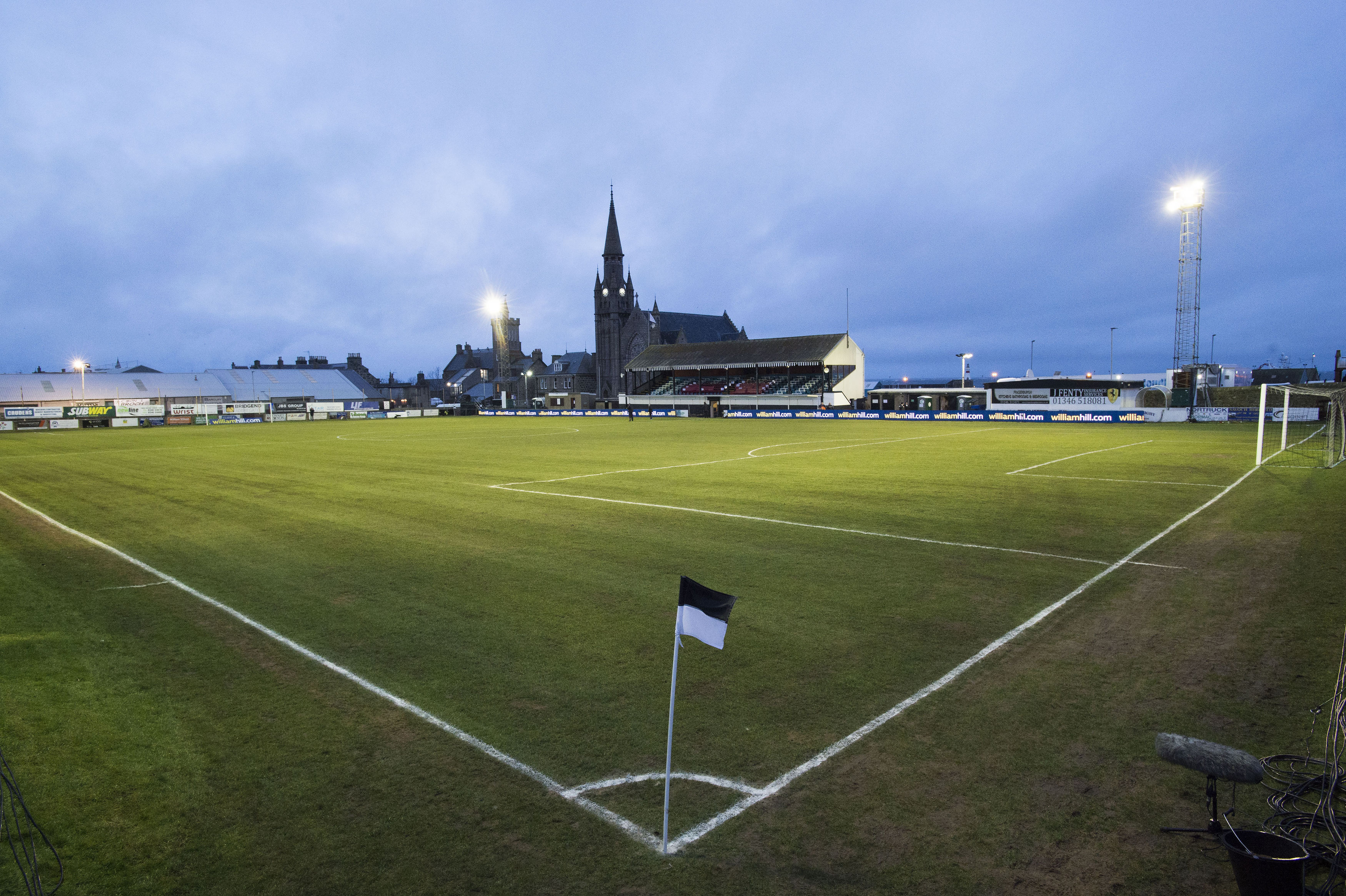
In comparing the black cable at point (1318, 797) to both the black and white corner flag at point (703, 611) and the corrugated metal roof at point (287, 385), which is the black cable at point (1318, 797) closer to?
the black and white corner flag at point (703, 611)

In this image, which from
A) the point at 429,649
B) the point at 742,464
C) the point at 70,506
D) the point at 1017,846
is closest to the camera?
the point at 1017,846

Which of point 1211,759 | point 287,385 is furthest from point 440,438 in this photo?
point 287,385

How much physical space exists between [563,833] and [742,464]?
847 inches

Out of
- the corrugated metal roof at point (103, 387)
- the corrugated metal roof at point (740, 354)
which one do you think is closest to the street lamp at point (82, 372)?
the corrugated metal roof at point (103, 387)

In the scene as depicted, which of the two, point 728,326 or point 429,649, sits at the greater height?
point 728,326

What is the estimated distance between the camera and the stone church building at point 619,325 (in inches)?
5281

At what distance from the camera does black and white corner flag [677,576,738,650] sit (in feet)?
15.9

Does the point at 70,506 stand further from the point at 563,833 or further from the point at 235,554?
the point at 563,833

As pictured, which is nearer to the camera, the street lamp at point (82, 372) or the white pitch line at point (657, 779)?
the white pitch line at point (657, 779)

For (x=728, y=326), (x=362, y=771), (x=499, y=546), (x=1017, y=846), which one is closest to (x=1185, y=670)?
(x=1017, y=846)

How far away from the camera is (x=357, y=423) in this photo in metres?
68.9

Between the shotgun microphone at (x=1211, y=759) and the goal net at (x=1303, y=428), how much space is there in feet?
75.0

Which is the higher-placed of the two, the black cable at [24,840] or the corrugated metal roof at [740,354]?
the corrugated metal roof at [740,354]

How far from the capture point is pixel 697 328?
145 meters
